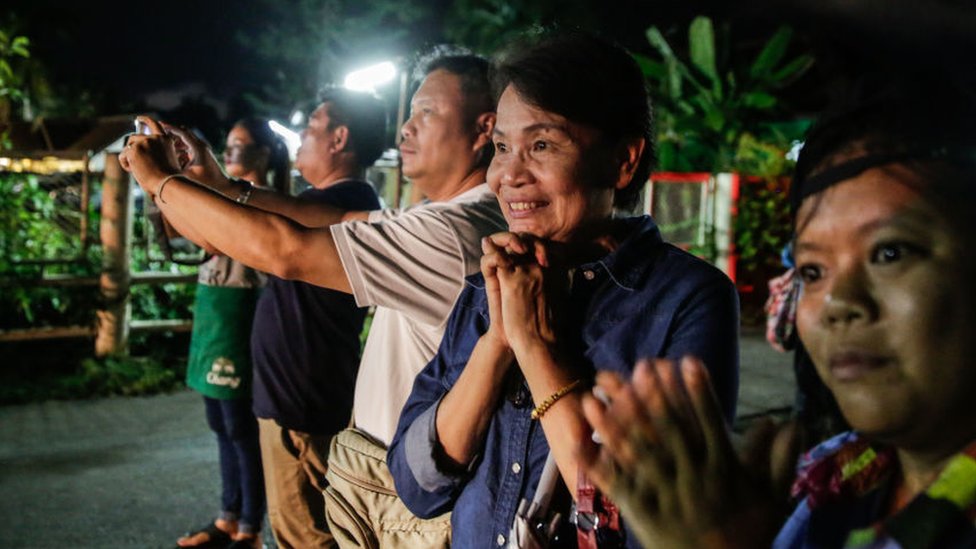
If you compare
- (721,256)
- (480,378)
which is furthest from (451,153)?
(721,256)

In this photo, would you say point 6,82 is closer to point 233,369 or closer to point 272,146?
point 272,146

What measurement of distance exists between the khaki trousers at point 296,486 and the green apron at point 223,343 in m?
0.79

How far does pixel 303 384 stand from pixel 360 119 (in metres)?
1.15

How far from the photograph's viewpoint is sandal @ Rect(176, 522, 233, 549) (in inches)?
150

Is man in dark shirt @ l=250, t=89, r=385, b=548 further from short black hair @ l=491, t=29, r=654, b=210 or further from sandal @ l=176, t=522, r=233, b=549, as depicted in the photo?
short black hair @ l=491, t=29, r=654, b=210

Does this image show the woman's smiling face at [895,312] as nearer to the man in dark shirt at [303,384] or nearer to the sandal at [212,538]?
the man in dark shirt at [303,384]

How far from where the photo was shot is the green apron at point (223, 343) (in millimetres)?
3703

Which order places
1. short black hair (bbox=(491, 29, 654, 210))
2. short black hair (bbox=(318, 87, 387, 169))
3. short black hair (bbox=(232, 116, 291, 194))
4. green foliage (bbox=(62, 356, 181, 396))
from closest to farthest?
short black hair (bbox=(491, 29, 654, 210)) → short black hair (bbox=(318, 87, 387, 169)) → short black hair (bbox=(232, 116, 291, 194)) → green foliage (bbox=(62, 356, 181, 396))

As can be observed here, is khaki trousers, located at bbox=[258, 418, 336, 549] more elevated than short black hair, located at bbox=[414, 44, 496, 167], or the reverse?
short black hair, located at bbox=[414, 44, 496, 167]

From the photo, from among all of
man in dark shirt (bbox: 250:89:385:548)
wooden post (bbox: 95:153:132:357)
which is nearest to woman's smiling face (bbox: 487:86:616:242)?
man in dark shirt (bbox: 250:89:385:548)

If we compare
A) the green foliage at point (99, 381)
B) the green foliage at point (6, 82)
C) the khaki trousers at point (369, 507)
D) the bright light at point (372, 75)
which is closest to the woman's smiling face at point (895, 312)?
the khaki trousers at point (369, 507)

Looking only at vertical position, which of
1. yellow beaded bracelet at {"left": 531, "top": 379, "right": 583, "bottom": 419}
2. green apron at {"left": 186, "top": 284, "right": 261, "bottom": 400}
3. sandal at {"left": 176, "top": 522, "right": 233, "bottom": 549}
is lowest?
sandal at {"left": 176, "top": 522, "right": 233, "bottom": 549}

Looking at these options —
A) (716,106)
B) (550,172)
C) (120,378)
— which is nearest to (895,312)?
(550,172)

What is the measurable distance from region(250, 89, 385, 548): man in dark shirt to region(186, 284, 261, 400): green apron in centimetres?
71
